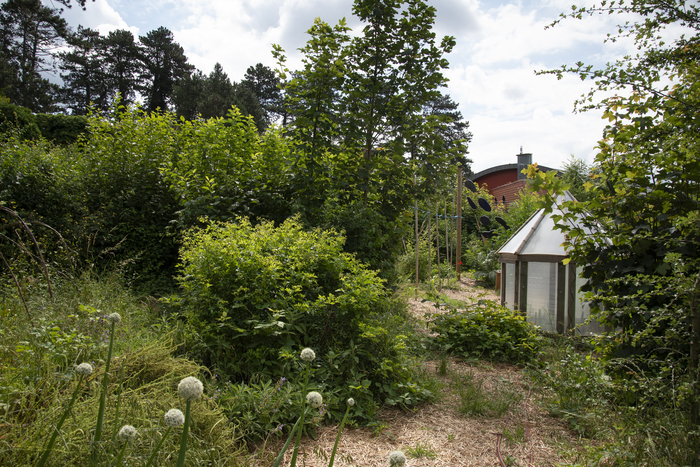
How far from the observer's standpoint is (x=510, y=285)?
586 centimetres

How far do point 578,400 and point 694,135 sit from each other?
6.70 feet

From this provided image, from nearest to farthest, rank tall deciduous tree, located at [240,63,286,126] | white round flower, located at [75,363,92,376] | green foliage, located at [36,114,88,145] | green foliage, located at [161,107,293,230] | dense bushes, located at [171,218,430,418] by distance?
white round flower, located at [75,363,92,376] < dense bushes, located at [171,218,430,418] < green foliage, located at [161,107,293,230] < green foliage, located at [36,114,88,145] < tall deciduous tree, located at [240,63,286,126]

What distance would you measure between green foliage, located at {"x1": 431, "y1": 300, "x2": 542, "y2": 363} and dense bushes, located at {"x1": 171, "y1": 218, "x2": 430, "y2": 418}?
149cm

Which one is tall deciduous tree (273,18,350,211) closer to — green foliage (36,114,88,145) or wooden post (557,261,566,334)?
wooden post (557,261,566,334)

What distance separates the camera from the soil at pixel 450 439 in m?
2.29

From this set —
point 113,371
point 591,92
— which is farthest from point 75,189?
point 591,92

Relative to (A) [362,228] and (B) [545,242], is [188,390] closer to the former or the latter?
(A) [362,228]

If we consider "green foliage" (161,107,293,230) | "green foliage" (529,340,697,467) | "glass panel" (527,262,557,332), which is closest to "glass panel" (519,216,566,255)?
"glass panel" (527,262,557,332)

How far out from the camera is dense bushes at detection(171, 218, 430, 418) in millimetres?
2783

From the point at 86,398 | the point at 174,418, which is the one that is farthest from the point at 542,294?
the point at 174,418

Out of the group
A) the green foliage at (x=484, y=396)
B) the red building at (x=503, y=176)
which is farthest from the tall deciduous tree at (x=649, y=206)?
the red building at (x=503, y=176)

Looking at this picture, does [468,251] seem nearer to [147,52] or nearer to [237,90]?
[237,90]

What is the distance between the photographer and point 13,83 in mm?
22531

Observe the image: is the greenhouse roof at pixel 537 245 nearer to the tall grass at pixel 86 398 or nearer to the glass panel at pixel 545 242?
the glass panel at pixel 545 242
